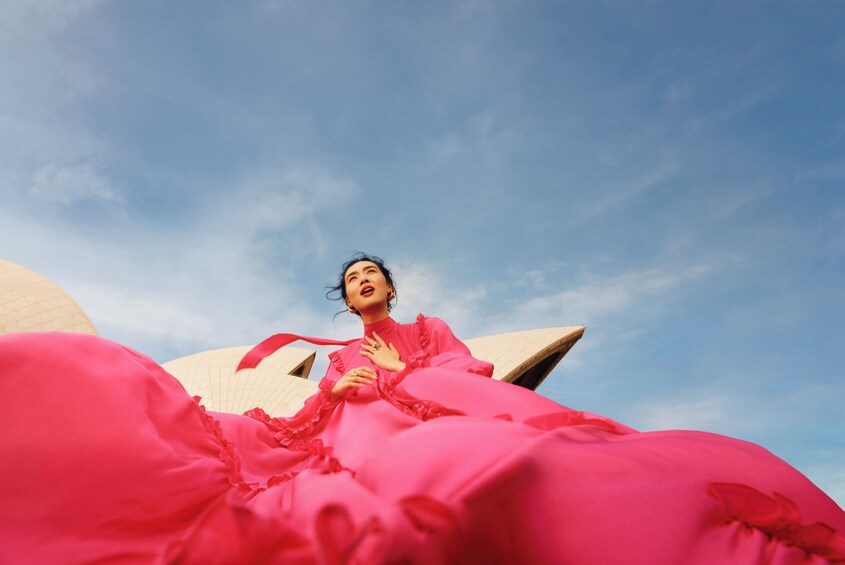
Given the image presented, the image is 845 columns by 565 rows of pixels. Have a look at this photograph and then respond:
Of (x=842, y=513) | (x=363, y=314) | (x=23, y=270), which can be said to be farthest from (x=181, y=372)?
(x=842, y=513)

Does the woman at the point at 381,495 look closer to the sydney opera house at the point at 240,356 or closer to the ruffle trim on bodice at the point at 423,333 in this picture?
the ruffle trim on bodice at the point at 423,333

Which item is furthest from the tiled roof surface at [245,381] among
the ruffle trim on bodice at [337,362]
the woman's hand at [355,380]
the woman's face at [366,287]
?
the woman's hand at [355,380]

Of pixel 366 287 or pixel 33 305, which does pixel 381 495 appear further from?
pixel 33 305

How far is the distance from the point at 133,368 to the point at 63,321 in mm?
13767

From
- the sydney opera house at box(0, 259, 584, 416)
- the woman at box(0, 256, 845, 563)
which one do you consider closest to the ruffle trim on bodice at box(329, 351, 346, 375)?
the woman at box(0, 256, 845, 563)

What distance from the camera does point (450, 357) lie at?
230 centimetres

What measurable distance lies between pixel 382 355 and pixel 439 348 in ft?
1.19

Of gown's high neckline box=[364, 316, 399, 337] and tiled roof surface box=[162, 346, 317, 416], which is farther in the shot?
tiled roof surface box=[162, 346, 317, 416]

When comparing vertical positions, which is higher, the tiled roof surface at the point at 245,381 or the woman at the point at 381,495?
the tiled roof surface at the point at 245,381

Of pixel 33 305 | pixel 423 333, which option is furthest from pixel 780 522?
pixel 33 305

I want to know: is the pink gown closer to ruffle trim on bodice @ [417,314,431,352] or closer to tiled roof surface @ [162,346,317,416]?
ruffle trim on bodice @ [417,314,431,352]

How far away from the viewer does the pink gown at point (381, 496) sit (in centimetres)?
107

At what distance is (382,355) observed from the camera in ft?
7.88

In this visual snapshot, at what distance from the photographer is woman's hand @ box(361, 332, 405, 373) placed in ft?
7.59
